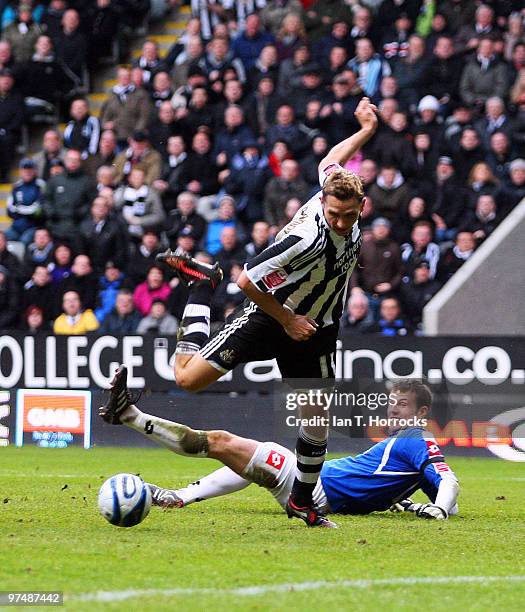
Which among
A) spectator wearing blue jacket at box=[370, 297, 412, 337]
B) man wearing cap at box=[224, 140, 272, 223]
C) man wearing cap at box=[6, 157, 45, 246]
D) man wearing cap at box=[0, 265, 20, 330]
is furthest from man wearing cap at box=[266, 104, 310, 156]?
man wearing cap at box=[0, 265, 20, 330]

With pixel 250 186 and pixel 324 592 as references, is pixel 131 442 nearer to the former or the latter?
pixel 250 186

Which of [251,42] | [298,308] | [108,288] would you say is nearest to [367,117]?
[298,308]

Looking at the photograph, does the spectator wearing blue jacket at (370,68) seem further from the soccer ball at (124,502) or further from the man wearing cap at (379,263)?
the soccer ball at (124,502)

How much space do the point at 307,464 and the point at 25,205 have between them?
12.0 meters

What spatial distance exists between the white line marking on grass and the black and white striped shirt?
2266mm

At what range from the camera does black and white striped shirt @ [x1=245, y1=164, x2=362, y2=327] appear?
7.83 meters

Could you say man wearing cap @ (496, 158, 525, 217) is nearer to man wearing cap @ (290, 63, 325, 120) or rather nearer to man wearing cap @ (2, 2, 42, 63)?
man wearing cap @ (290, 63, 325, 120)

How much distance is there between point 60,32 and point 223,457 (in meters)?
14.4

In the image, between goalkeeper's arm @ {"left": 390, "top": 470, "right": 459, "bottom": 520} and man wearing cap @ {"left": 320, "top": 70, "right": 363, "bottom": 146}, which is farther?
man wearing cap @ {"left": 320, "top": 70, "right": 363, "bottom": 146}

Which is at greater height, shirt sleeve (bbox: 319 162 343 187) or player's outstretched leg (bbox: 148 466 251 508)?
shirt sleeve (bbox: 319 162 343 187)

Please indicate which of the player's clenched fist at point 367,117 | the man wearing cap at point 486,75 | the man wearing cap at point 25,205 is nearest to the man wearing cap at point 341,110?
the man wearing cap at point 486,75

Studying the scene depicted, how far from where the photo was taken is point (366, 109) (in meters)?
8.95

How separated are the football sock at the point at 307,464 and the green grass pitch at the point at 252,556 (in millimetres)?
198

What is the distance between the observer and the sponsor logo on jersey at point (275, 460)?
845cm
